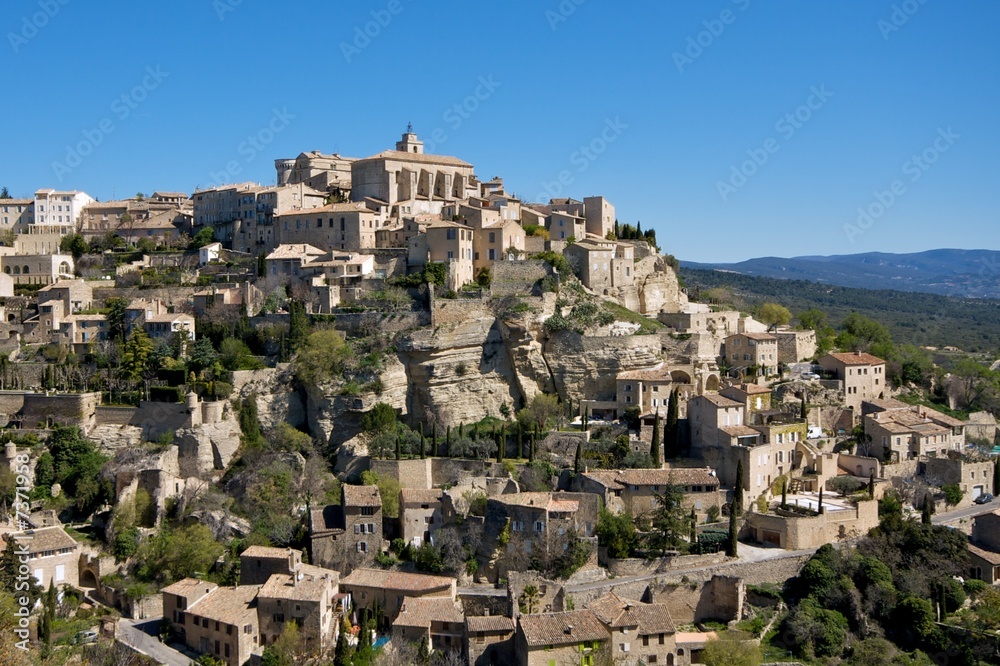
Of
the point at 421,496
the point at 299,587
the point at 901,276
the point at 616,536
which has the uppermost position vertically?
the point at 901,276

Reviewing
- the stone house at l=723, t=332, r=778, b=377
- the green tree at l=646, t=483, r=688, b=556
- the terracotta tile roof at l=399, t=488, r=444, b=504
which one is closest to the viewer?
the green tree at l=646, t=483, r=688, b=556

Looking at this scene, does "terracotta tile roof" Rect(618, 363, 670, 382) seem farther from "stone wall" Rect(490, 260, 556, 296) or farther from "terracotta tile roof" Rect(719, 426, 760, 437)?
"stone wall" Rect(490, 260, 556, 296)

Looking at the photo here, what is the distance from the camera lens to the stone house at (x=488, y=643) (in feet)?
98.1

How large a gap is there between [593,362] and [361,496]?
488 inches

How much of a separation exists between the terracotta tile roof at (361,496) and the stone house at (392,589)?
2.65 m

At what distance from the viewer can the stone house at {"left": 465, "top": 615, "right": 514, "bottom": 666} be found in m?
29.9

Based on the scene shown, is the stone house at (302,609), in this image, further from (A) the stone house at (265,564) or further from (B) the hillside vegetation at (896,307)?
(B) the hillside vegetation at (896,307)

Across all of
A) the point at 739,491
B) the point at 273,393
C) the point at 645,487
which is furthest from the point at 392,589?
the point at 739,491

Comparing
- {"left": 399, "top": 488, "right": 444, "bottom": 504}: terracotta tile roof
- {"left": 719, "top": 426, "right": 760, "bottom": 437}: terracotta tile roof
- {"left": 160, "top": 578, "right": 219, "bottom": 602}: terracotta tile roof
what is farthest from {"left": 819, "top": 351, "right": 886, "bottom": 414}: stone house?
{"left": 160, "top": 578, "right": 219, "bottom": 602}: terracotta tile roof

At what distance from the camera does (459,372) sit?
42.3 meters

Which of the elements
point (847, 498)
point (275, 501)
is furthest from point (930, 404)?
point (275, 501)

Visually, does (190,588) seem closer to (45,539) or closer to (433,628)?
(45,539)

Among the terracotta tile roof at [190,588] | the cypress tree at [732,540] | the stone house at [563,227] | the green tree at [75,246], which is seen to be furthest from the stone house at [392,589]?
the green tree at [75,246]

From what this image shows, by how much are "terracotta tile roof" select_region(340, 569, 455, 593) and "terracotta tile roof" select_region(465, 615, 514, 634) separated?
6.06 ft
